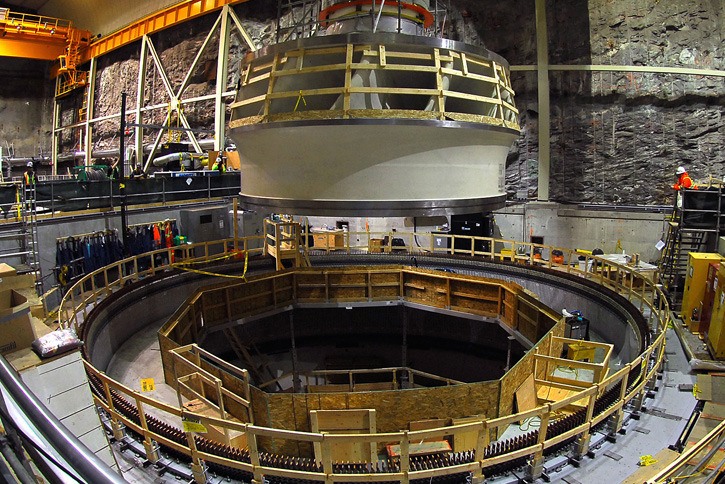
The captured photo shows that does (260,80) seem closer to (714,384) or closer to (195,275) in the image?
(195,275)

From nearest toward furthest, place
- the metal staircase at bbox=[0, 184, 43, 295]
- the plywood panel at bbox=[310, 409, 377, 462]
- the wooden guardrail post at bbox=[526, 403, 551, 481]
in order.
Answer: the wooden guardrail post at bbox=[526, 403, 551, 481] → the plywood panel at bbox=[310, 409, 377, 462] → the metal staircase at bbox=[0, 184, 43, 295]

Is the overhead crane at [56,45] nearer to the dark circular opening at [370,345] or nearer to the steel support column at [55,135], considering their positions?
the steel support column at [55,135]

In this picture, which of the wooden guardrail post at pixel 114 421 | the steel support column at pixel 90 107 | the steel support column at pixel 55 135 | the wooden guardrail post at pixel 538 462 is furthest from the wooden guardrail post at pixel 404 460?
the steel support column at pixel 55 135

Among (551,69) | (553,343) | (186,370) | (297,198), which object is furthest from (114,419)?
(551,69)

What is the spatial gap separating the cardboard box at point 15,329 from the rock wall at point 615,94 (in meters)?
23.7

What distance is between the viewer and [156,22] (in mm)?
34156

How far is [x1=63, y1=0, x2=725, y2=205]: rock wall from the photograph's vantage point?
71.6 ft

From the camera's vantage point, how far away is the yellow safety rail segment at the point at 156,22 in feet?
101

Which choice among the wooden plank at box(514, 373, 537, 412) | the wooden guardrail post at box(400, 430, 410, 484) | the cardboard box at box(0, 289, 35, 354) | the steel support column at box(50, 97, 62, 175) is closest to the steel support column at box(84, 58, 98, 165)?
the steel support column at box(50, 97, 62, 175)

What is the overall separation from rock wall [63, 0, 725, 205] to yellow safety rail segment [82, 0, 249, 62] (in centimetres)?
1643

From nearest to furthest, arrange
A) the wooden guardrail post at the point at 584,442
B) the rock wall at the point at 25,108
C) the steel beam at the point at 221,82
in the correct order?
the wooden guardrail post at the point at 584,442 → the steel beam at the point at 221,82 → the rock wall at the point at 25,108

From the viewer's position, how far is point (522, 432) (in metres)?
8.34

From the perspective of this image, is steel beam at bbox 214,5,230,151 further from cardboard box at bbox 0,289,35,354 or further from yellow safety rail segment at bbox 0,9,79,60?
cardboard box at bbox 0,289,35,354

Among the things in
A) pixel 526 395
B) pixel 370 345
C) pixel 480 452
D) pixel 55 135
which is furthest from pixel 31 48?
pixel 480 452
